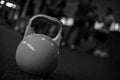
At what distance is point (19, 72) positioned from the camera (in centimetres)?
136

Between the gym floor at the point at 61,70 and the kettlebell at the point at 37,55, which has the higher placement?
the kettlebell at the point at 37,55

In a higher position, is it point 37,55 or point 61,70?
point 37,55

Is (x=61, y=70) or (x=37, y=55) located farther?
(x=61, y=70)

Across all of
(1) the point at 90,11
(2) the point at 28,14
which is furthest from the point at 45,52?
(1) the point at 90,11

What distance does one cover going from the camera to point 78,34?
18.3ft

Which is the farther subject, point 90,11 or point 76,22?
point 90,11

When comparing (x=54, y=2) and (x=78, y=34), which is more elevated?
(x=54, y=2)

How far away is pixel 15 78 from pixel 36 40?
0.29 m

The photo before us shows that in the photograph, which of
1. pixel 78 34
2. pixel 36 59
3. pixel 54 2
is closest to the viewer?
pixel 36 59

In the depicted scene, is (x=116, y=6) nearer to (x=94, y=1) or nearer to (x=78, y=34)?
(x=94, y=1)

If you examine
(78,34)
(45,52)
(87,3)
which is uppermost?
(87,3)

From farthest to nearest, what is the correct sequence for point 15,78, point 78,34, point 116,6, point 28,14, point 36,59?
point 116,6 → point 78,34 → point 28,14 → point 36,59 → point 15,78

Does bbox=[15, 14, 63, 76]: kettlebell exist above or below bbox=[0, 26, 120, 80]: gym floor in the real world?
above

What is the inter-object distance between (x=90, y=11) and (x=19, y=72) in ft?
15.4
